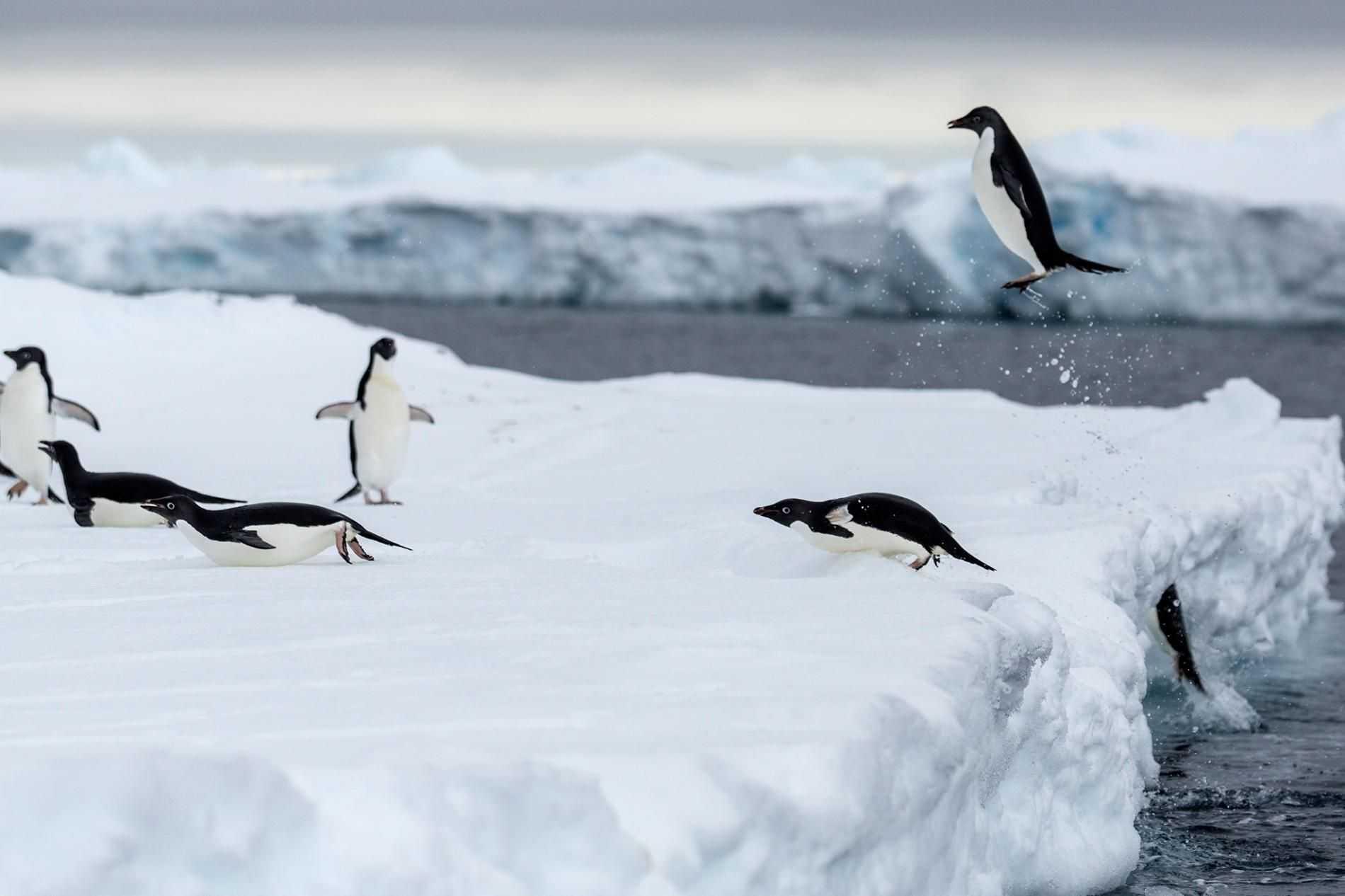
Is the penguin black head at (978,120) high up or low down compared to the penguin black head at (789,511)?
up

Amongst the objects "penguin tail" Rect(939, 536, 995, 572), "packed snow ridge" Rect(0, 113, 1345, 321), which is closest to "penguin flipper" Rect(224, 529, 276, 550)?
"penguin tail" Rect(939, 536, 995, 572)

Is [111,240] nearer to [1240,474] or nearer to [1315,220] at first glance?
[1315,220]

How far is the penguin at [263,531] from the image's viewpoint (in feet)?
19.0

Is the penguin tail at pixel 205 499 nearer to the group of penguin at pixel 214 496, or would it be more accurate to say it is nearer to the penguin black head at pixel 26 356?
the group of penguin at pixel 214 496

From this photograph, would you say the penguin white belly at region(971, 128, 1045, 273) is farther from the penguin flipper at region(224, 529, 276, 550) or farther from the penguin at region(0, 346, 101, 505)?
the penguin at region(0, 346, 101, 505)

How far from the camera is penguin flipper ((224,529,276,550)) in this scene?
5770 millimetres

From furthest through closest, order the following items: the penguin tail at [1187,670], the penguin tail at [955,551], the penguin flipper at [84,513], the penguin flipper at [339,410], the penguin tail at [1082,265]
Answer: the penguin flipper at [339,410], the penguin tail at [1187,670], the penguin flipper at [84,513], the penguin tail at [955,551], the penguin tail at [1082,265]

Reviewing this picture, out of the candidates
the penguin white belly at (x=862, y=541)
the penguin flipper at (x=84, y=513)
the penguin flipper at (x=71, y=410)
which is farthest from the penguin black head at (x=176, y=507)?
the penguin flipper at (x=71, y=410)

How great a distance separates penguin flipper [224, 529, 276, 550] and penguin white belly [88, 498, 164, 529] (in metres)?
1.73

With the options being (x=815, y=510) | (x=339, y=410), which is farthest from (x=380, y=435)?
(x=815, y=510)

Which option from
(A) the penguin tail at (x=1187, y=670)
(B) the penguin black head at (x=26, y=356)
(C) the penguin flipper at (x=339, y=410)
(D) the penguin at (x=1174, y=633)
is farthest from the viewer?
(C) the penguin flipper at (x=339, y=410)

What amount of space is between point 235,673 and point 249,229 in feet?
186

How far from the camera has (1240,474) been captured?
10617mm

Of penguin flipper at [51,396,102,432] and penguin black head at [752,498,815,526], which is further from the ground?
penguin black head at [752,498,815,526]
